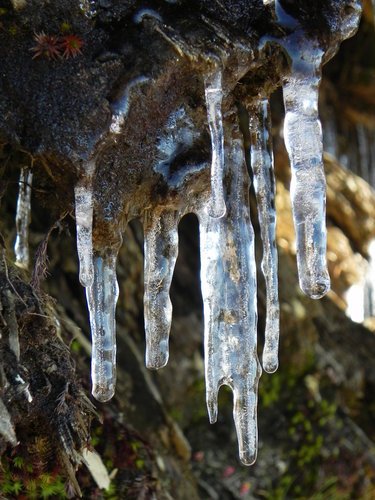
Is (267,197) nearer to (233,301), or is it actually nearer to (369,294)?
(233,301)

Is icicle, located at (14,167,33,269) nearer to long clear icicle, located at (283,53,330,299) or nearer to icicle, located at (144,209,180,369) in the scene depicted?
icicle, located at (144,209,180,369)

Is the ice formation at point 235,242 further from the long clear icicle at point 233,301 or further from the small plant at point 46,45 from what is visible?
the small plant at point 46,45

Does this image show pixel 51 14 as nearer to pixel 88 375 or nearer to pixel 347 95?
pixel 88 375

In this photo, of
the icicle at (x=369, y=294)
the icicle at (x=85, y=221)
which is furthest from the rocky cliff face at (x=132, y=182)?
the icicle at (x=369, y=294)

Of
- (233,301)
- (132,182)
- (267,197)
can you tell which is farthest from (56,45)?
(233,301)

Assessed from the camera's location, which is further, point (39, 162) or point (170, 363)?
point (170, 363)

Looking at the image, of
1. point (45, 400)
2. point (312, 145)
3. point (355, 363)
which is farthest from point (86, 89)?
point (355, 363)
